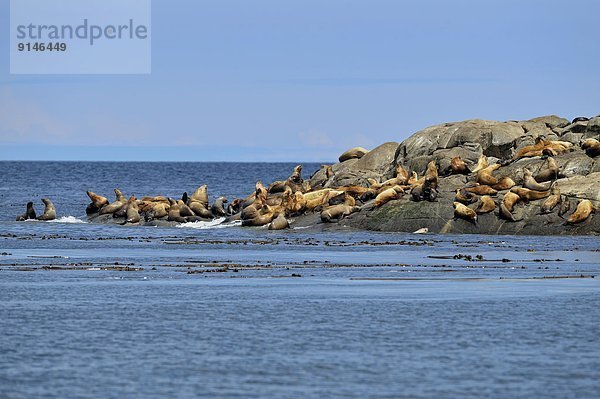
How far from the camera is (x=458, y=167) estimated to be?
4475 cm

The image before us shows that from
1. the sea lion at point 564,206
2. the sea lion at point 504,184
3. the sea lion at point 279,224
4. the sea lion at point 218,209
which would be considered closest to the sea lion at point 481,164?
the sea lion at point 504,184

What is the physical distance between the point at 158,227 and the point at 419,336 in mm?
29719

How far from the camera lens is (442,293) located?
2244 centimetres

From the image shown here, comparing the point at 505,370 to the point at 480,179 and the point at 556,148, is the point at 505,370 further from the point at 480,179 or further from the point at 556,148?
the point at 556,148

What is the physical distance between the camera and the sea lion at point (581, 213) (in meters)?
37.3

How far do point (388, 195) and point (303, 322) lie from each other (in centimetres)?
2323

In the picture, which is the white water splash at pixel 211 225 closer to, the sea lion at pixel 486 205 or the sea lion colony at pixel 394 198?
the sea lion colony at pixel 394 198

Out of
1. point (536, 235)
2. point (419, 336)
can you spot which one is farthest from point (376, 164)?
point (419, 336)

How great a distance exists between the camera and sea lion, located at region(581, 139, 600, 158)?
41.8 m

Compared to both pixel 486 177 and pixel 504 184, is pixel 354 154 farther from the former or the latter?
pixel 504 184

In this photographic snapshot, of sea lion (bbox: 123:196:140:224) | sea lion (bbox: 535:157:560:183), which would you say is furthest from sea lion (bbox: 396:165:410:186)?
sea lion (bbox: 123:196:140:224)

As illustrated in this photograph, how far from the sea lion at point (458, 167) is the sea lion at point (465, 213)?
19.4 ft

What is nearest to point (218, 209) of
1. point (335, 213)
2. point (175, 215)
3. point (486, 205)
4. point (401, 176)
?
point (175, 215)

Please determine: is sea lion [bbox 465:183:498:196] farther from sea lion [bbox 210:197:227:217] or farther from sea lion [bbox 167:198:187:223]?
sea lion [bbox 210:197:227:217]
